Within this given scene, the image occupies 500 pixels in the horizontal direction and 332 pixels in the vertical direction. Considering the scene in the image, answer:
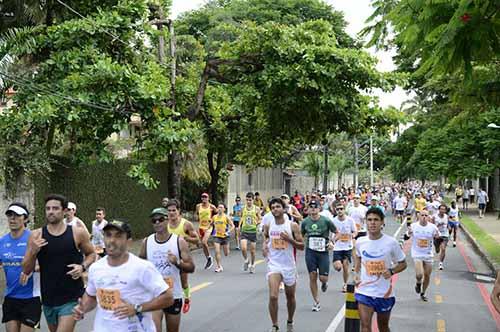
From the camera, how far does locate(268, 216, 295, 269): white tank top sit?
394 inches

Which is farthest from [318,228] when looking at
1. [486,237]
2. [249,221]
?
[486,237]

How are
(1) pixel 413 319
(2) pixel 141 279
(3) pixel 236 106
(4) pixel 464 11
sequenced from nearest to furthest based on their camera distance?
(2) pixel 141 279 < (4) pixel 464 11 < (1) pixel 413 319 < (3) pixel 236 106

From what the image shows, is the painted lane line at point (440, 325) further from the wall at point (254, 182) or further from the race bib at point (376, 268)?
the wall at point (254, 182)

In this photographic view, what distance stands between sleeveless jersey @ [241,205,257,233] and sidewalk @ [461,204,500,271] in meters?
6.16

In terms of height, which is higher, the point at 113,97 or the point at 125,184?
the point at 113,97

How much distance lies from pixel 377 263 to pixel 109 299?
151 inches

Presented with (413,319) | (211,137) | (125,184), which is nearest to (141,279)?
(413,319)

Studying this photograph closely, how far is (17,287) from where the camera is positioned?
7156mm

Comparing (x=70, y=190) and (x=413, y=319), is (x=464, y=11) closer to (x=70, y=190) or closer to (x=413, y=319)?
(x=413, y=319)

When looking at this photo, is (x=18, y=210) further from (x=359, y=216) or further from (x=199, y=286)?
(x=359, y=216)

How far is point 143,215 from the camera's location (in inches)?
1067

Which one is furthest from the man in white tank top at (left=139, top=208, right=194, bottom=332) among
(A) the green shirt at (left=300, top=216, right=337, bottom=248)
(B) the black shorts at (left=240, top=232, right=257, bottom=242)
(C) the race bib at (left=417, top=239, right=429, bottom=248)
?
(B) the black shorts at (left=240, top=232, right=257, bottom=242)

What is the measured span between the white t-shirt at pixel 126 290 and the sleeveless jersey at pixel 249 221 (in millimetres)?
12992

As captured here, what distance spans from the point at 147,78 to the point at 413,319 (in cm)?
1023
